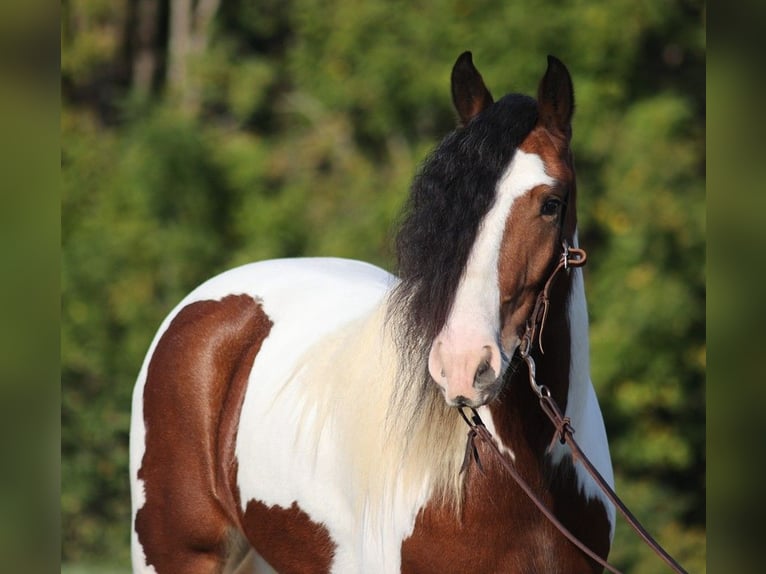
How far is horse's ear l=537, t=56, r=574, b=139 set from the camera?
8.66ft

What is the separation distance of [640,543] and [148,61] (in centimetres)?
861

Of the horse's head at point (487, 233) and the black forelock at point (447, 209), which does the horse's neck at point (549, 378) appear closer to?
the horse's head at point (487, 233)

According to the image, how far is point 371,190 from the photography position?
11.6 meters


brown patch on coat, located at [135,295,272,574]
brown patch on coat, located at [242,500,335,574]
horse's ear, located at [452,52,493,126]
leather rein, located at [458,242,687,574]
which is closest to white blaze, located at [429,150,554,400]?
leather rein, located at [458,242,687,574]

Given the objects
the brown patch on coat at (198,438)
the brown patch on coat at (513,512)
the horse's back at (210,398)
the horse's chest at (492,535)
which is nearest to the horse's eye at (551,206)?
the brown patch on coat at (513,512)

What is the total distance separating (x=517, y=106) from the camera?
8.59 ft

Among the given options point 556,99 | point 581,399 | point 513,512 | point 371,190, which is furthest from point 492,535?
point 371,190

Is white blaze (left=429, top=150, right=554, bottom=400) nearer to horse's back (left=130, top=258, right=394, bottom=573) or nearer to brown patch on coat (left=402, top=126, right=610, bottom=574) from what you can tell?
brown patch on coat (left=402, top=126, right=610, bottom=574)

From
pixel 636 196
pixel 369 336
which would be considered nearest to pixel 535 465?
pixel 369 336

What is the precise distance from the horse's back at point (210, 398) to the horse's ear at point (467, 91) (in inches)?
32.9

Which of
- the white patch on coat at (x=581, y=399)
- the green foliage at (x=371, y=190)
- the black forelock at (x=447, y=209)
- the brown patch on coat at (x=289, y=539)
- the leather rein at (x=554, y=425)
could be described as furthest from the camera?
the green foliage at (x=371, y=190)

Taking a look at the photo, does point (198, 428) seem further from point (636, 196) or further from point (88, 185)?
point (88, 185)

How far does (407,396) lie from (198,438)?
1.17 m

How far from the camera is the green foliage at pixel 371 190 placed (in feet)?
34.2
